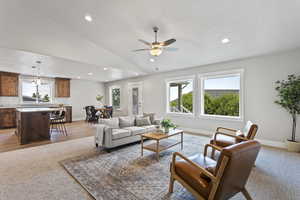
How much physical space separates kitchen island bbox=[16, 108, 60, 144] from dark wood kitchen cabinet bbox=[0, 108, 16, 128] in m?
2.92

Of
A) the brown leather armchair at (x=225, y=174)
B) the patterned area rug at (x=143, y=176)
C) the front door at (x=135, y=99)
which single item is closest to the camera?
the brown leather armchair at (x=225, y=174)

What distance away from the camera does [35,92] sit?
7.41m

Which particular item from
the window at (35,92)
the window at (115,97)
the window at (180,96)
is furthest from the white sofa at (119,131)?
the window at (35,92)

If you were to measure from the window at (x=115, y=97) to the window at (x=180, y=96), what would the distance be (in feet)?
12.9

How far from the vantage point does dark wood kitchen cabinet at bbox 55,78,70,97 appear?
7844 millimetres

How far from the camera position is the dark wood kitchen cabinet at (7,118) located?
6013mm

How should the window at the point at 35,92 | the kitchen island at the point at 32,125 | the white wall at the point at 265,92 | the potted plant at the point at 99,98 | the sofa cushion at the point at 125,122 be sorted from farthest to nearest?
the potted plant at the point at 99,98
the window at the point at 35,92
the sofa cushion at the point at 125,122
the kitchen island at the point at 32,125
the white wall at the point at 265,92

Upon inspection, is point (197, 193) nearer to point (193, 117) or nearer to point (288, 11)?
point (288, 11)

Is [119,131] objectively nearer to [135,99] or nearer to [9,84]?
[135,99]

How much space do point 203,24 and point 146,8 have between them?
132cm

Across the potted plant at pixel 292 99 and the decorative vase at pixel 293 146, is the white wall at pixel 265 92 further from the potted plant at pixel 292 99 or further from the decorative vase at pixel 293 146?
the decorative vase at pixel 293 146

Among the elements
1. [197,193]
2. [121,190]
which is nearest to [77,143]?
[121,190]

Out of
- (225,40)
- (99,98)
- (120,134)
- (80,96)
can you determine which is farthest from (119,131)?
(80,96)

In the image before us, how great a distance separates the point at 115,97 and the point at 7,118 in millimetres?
5187
